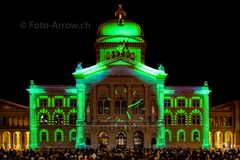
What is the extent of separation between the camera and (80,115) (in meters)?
83.1

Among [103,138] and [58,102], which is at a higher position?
[58,102]

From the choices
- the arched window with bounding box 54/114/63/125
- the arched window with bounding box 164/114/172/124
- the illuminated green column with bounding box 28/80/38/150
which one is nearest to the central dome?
the arched window with bounding box 164/114/172/124

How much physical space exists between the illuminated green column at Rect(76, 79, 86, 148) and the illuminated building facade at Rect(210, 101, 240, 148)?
65.9ft

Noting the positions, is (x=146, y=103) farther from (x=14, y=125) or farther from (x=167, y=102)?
(x=14, y=125)

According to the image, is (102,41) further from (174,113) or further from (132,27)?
(174,113)

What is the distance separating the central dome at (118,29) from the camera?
93.0m

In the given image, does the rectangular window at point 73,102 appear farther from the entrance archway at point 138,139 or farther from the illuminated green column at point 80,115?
the entrance archway at point 138,139

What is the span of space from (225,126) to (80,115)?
2238 cm

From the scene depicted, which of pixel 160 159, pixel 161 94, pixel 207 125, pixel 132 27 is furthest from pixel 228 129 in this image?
pixel 160 159

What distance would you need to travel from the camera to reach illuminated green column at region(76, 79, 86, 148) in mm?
82750

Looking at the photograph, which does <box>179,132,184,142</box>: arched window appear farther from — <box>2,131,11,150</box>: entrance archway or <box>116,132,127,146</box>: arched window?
<box>2,131,11,150</box>: entrance archway

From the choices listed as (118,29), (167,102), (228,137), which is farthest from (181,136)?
(118,29)

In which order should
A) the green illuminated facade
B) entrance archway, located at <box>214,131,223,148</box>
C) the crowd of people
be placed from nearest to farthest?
the crowd of people < the green illuminated facade < entrance archway, located at <box>214,131,223,148</box>

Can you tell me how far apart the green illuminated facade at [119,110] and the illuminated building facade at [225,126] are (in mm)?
5313
